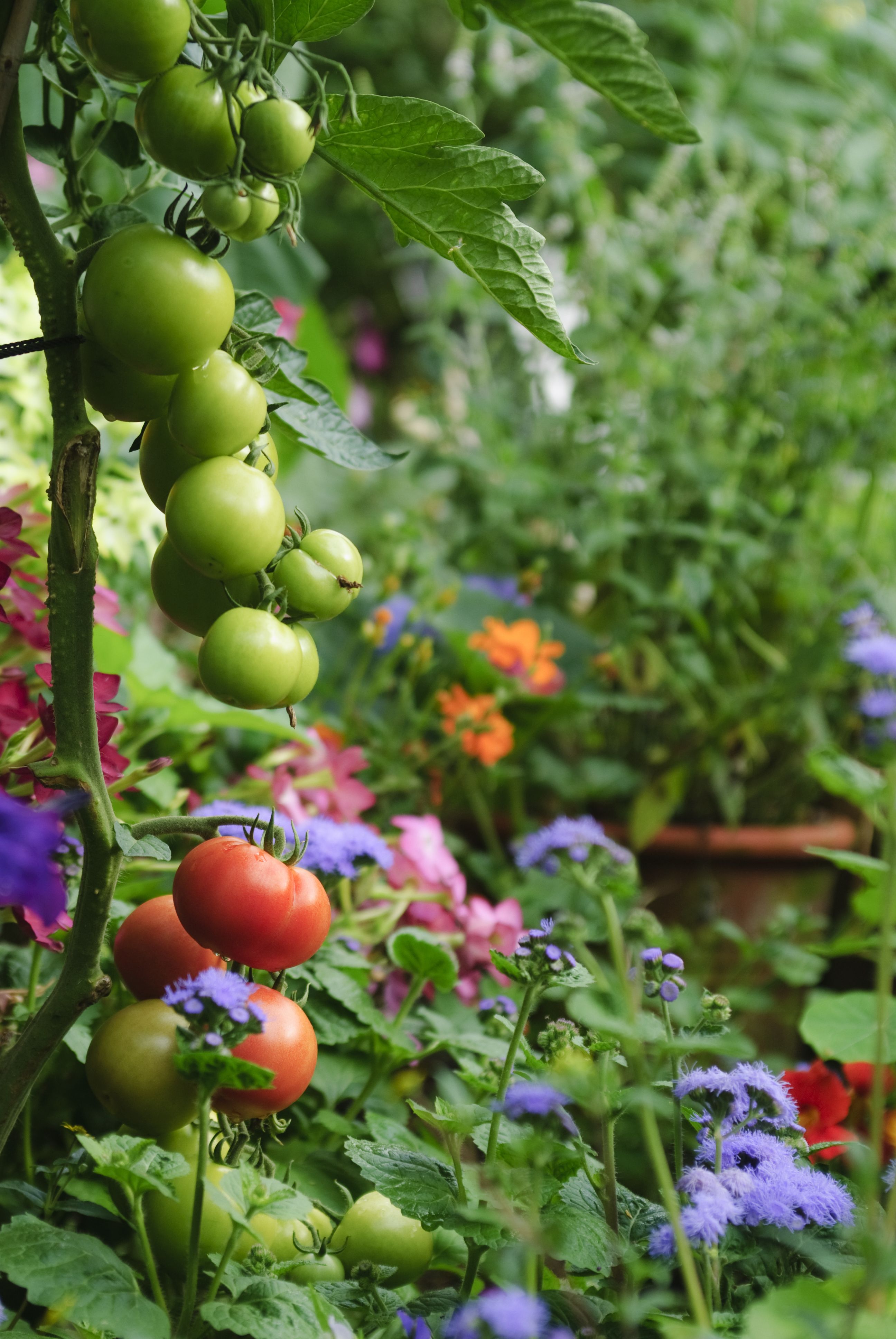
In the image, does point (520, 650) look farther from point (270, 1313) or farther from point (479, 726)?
point (270, 1313)

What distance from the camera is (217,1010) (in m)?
0.41

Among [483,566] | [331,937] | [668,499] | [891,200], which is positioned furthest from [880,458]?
[331,937]

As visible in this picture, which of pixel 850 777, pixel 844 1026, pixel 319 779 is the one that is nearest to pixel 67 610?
pixel 850 777

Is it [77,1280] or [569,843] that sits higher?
[569,843]

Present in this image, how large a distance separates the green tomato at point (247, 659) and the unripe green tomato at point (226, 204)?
0.13 m

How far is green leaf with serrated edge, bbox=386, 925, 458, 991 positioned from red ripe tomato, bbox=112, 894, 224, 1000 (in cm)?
16

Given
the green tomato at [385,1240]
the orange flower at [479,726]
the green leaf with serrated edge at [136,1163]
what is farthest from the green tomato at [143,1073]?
the orange flower at [479,726]

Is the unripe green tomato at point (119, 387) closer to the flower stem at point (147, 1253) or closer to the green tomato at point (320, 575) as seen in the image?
the green tomato at point (320, 575)

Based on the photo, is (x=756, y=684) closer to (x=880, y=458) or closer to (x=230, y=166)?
(x=880, y=458)

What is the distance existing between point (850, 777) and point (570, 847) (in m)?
0.22

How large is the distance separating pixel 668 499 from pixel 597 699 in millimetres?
322

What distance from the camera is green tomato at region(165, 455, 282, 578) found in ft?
1.22

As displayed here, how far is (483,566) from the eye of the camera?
62.5 inches

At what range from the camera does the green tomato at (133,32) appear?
349 millimetres
